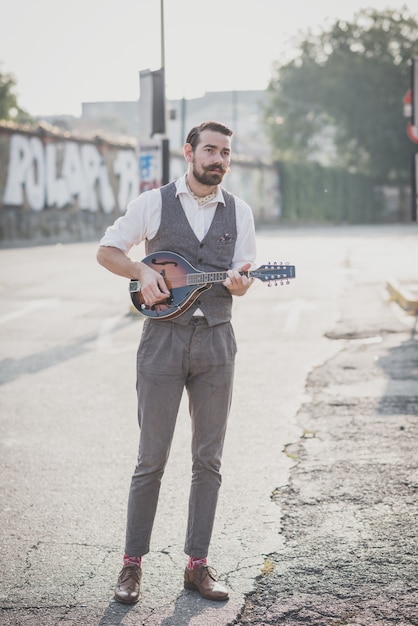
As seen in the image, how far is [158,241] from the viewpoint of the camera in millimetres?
4164

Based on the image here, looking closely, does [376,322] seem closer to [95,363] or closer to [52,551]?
[95,363]

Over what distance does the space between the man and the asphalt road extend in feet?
0.90

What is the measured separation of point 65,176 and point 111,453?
2661cm

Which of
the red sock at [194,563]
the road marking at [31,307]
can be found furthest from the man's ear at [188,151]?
the road marking at [31,307]

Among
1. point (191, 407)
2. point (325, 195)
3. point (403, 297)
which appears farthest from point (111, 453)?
point (325, 195)

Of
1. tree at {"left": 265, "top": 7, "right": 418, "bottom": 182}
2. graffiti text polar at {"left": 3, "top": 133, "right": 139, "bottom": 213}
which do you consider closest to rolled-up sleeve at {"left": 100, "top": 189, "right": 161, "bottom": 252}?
graffiti text polar at {"left": 3, "top": 133, "right": 139, "bottom": 213}

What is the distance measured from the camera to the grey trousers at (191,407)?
409 cm

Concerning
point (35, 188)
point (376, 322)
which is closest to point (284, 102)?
point (35, 188)

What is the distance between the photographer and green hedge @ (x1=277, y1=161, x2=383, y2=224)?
175 feet

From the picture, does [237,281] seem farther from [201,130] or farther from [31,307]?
[31,307]

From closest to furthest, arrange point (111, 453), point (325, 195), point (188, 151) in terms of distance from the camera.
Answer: point (188, 151) → point (111, 453) → point (325, 195)

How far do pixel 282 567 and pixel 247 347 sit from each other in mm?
A: 6327

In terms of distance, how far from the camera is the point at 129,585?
4.00 meters

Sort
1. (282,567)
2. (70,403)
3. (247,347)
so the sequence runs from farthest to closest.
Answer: (247,347)
(70,403)
(282,567)
